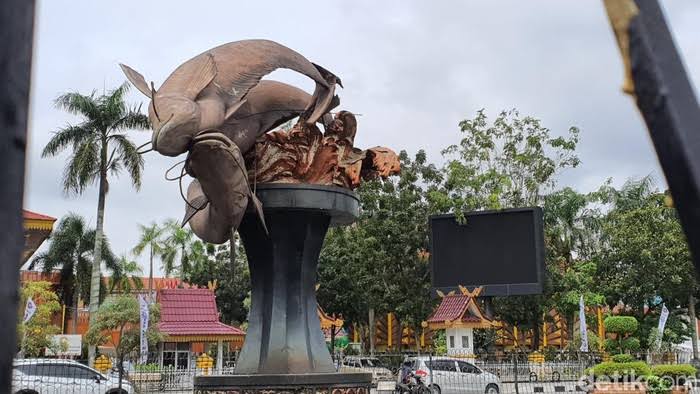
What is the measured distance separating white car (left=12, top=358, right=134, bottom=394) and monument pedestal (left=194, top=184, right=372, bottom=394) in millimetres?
8418

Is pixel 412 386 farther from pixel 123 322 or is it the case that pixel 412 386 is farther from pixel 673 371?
pixel 123 322

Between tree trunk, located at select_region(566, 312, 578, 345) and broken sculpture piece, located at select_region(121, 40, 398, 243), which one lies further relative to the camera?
tree trunk, located at select_region(566, 312, 578, 345)

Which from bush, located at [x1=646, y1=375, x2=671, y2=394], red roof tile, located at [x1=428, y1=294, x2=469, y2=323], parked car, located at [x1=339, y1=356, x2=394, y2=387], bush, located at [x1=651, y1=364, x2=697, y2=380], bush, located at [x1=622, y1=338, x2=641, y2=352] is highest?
red roof tile, located at [x1=428, y1=294, x2=469, y2=323]

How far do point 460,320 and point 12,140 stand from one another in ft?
93.5

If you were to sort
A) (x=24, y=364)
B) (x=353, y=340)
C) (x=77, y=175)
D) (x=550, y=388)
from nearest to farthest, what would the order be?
(x=24, y=364) → (x=550, y=388) → (x=77, y=175) → (x=353, y=340)

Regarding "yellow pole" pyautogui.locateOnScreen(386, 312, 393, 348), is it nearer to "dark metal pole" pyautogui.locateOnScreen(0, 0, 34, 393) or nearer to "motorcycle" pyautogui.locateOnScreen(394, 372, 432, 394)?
"motorcycle" pyautogui.locateOnScreen(394, 372, 432, 394)

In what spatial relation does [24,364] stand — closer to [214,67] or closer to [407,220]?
[214,67]

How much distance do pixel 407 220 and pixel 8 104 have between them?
103 feet

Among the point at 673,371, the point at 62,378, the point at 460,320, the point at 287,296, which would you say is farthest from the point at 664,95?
the point at 460,320

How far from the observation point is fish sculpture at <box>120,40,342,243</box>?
6844mm

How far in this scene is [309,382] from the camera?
7.82 m

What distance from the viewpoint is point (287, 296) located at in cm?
830

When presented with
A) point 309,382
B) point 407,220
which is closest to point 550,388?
point 407,220

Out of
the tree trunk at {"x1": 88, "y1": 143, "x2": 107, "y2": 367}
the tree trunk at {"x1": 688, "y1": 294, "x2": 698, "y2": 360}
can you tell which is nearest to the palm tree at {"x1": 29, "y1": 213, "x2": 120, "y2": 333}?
the tree trunk at {"x1": 88, "y1": 143, "x2": 107, "y2": 367}
